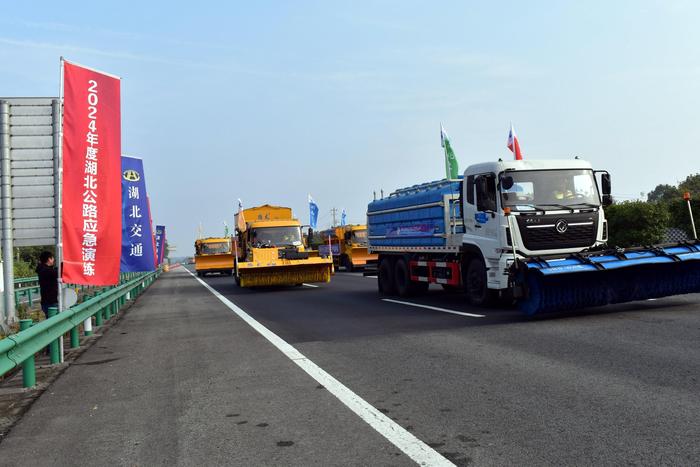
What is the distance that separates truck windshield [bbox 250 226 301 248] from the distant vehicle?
33.5 feet

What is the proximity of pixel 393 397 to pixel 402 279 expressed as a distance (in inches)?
417

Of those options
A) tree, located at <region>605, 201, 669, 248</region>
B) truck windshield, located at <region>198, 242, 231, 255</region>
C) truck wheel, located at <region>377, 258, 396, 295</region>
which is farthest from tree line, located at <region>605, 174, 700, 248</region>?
truck windshield, located at <region>198, 242, 231, 255</region>

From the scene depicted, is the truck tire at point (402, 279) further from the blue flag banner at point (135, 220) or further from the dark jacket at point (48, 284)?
the dark jacket at point (48, 284)

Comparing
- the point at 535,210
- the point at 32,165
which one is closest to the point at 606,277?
the point at 535,210

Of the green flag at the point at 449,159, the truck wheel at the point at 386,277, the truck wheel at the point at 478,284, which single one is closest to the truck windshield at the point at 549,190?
the truck wheel at the point at 478,284

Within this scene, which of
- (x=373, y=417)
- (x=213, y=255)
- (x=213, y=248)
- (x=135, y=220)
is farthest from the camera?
(x=213, y=248)

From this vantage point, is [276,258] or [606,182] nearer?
[606,182]

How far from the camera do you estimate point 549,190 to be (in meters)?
11.4

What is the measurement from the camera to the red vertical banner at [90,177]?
902 centimetres

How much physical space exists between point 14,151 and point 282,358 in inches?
281

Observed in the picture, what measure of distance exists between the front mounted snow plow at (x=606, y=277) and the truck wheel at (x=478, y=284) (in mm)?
1562

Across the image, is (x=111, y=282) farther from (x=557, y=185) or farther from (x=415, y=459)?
(x=557, y=185)

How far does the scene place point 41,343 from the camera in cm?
696

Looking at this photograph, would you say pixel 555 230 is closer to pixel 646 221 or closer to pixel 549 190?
pixel 549 190
